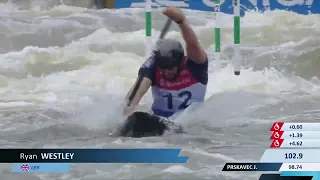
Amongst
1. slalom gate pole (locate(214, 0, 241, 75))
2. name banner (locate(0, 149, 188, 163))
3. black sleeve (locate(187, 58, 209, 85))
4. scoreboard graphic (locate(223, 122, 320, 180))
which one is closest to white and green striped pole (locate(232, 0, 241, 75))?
slalom gate pole (locate(214, 0, 241, 75))

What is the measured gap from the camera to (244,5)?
2436mm

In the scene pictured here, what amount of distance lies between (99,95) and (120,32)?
272mm

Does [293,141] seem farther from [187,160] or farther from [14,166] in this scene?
[14,166]

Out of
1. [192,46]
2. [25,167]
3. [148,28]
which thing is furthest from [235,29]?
[25,167]

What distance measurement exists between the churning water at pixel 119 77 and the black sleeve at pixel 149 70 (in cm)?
4

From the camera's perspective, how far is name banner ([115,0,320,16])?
7.87 ft

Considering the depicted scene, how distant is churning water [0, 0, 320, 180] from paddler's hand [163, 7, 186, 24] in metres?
0.03

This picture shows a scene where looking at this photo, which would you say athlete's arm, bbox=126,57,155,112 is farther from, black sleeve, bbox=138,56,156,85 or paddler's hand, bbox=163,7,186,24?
paddler's hand, bbox=163,7,186,24

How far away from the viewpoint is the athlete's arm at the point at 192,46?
232cm

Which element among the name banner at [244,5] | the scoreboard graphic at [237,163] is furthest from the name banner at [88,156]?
the name banner at [244,5]

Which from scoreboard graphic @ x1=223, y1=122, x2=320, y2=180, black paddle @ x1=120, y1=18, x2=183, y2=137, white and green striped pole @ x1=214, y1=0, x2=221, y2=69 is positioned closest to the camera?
scoreboard graphic @ x1=223, y1=122, x2=320, y2=180

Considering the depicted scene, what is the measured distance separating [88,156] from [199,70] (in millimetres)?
552

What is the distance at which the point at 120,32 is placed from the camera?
2.47 meters

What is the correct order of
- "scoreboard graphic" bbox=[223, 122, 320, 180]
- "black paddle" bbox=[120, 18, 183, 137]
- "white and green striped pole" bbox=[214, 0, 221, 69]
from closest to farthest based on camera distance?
"scoreboard graphic" bbox=[223, 122, 320, 180] < "black paddle" bbox=[120, 18, 183, 137] < "white and green striped pole" bbox=[214, 0, 221, 69]
